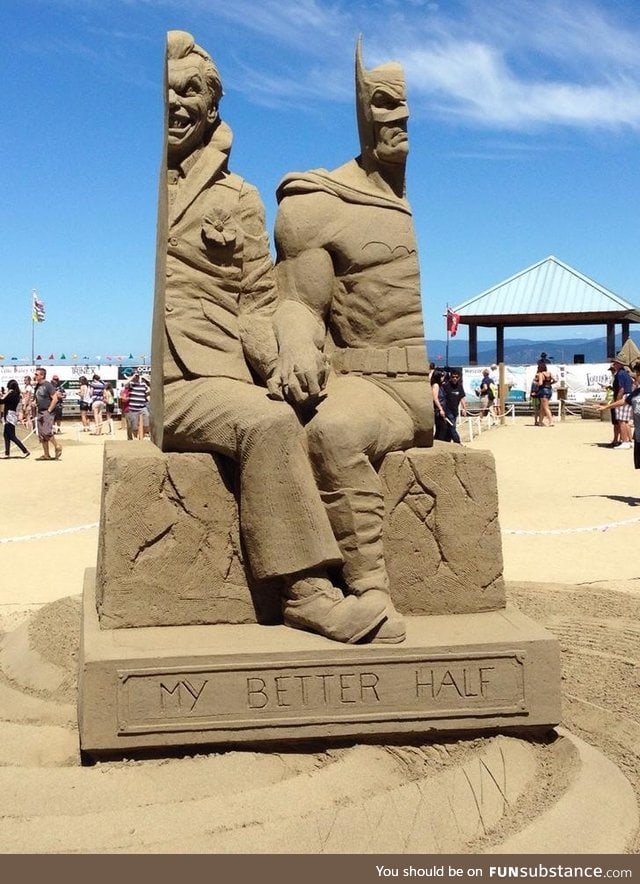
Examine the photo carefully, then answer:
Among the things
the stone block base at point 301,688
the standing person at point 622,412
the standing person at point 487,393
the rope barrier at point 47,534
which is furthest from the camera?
the standing person at point 487,393

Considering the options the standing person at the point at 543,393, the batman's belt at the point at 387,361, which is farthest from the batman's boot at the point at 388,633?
the standing person at the point at 543,393

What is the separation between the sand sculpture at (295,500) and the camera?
2.95 metres

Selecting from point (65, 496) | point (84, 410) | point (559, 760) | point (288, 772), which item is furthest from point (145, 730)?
point (84, 410)

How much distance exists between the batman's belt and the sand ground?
882 mm

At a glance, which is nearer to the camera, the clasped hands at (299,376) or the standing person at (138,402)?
the clasped hands at (299,376)

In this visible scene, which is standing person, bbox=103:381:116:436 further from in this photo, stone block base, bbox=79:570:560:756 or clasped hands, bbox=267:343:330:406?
stone block base, bbox=79:570:560:756

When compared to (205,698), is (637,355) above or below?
A: above

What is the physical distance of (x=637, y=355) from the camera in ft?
63.1

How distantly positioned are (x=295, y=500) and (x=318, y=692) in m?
0.61

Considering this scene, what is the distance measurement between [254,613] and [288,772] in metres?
0.60

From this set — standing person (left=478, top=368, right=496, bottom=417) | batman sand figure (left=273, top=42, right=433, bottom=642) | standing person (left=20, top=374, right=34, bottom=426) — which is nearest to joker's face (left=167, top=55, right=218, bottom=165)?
batman sand figure (left=273, top=42, right=433, bottom=642)

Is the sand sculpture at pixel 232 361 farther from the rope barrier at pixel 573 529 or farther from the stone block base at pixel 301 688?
the rope barrier at pixel 573 529

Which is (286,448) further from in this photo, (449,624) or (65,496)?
(65,496)

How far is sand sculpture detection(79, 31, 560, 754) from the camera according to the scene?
2951 millimetres
